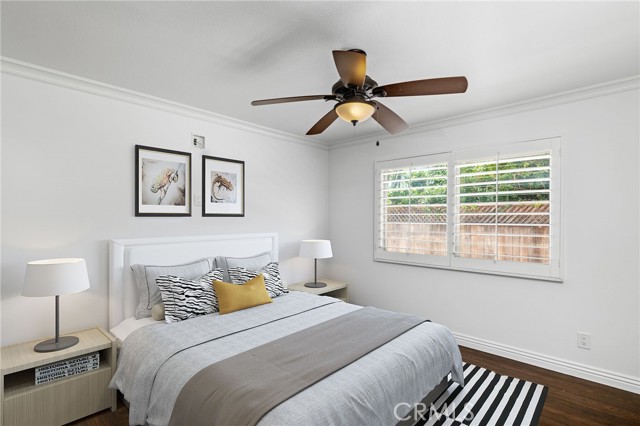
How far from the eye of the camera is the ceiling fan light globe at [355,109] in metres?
1.98

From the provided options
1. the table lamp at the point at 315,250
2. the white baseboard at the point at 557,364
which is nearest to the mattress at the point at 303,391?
the white baseboard at the point at 557,364

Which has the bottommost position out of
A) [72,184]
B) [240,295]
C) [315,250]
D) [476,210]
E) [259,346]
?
[259,346]

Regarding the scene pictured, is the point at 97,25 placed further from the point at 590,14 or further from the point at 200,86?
the point at 590,14

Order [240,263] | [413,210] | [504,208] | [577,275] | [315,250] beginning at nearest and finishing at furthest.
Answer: [577,275], [504,208], [240,263], [413,210], [315,250]

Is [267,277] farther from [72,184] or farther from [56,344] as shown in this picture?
[72,184]

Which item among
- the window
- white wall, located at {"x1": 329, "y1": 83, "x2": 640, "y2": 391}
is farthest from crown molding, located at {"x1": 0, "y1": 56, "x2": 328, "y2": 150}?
white wall, located at {"x1": 329, "y1": 83, "x2": 640, "y2": 391}

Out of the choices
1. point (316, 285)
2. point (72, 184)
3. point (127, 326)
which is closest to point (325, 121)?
point (72, 184)

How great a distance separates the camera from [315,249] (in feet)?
13.6

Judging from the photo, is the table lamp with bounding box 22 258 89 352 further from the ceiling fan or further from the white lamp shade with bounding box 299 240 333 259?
the white lamp shade with bounding box 299 240 333 259

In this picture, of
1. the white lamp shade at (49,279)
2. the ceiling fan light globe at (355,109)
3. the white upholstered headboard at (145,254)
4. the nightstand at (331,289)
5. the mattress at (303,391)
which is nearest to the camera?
the mattress at (303,391)

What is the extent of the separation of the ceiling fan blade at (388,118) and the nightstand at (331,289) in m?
2.27

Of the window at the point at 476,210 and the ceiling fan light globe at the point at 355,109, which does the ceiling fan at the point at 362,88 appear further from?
the window at the point at 476,210

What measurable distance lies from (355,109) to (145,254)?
7.52ft

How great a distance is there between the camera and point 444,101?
317 centimetres
